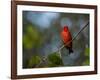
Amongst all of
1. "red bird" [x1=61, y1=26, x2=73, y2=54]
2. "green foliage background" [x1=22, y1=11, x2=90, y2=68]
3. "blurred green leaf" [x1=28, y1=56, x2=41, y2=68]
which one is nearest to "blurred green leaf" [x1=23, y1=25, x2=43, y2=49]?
"green foliage background" [x1=22, y1=11, x2=90, y2=68]

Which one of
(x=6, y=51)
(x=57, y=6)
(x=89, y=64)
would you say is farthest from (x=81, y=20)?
(x=6, y=51)

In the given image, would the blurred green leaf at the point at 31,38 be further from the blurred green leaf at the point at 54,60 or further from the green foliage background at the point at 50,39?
the blurred green leaf at the point at 54,60

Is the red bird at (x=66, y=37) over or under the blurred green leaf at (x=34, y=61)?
over

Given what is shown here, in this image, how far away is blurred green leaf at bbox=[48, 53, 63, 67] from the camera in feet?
6.72

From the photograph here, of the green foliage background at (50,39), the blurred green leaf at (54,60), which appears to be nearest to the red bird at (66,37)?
the green foliage background at (50,39)

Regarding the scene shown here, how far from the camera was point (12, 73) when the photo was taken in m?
1.91

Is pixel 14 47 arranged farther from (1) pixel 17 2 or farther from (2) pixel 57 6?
(2) pixel 57 6

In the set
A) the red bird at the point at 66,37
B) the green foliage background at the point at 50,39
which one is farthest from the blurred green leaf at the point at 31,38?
the red bird at the point at 66,37

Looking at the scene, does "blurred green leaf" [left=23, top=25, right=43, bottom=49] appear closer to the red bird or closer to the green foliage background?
the green foliage background

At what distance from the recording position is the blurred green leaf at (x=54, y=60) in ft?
6.72

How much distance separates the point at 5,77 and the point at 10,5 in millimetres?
666

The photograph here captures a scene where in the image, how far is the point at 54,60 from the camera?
2.06 meters

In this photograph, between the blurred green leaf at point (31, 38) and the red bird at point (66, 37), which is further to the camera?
the red bird at point (66, 37)

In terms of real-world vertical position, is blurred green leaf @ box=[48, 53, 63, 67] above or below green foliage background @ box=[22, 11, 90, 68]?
below
